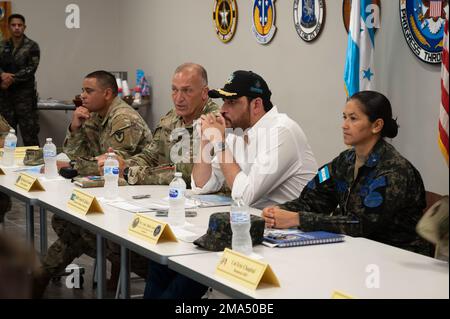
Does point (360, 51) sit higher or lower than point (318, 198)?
higher

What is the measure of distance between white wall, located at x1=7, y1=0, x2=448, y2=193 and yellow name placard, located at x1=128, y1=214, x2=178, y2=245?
2374 millimetres

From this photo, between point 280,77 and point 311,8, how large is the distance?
2.46ft

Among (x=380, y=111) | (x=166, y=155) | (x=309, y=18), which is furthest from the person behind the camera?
(x=309, y=18)

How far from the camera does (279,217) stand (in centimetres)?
296

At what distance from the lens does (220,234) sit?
8.69ft

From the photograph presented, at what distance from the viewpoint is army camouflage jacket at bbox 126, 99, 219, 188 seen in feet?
13.6

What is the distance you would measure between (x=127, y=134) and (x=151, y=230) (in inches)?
79.6

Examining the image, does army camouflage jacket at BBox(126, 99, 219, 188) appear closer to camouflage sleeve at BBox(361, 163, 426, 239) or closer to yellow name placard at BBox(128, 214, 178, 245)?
yellow name placard at BBox(128, 214, 178, 245)

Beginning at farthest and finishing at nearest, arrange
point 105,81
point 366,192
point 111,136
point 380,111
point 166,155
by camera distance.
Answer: point 105,81 < point 111,136 < point 166,155 < point 380,111 < point 366,192

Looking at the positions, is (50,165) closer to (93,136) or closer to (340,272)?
(93,136)

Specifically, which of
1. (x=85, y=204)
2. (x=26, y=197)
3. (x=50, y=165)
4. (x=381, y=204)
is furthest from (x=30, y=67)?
(x=381, y=204)

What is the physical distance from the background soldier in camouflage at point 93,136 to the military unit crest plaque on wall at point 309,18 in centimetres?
179

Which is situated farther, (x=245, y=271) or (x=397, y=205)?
(x=397, y=205)
